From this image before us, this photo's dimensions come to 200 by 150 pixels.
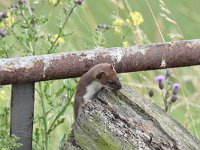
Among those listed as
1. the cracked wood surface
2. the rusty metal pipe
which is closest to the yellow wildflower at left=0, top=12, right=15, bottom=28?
the rusty metal pipe

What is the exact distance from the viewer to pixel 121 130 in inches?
98.4

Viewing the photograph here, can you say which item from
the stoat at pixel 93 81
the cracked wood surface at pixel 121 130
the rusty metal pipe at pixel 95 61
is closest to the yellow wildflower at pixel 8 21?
the stoat at pixel 93 81

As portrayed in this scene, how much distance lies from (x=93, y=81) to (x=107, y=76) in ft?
0.20

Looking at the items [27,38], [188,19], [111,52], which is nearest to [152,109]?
[111,52]

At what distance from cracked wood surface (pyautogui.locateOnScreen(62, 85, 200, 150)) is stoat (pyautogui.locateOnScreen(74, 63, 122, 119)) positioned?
1.34 ft

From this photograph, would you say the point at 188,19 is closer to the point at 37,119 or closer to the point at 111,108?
the point at 37,119

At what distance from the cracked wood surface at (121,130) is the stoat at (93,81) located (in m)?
0.41

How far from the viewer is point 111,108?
2605mm

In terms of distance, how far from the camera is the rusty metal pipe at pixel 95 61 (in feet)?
9.68

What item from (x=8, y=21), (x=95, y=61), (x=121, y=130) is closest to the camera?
(x=121, y=130)

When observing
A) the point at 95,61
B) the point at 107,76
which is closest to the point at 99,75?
the point at 107,76

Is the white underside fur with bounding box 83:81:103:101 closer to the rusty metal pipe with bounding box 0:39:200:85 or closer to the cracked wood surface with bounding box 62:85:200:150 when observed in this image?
the rusty metal pipe with bounding box 0:39:200:85

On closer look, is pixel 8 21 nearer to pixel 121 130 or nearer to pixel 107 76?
pixel 107 76

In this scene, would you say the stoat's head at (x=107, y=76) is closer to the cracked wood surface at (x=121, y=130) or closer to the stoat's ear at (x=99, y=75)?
the stoat's ear at (x=99, y=75)
